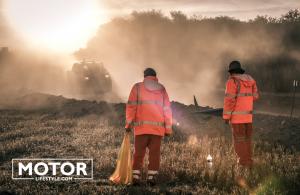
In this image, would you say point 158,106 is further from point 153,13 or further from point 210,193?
point 153,13

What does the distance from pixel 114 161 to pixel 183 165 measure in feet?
4.95

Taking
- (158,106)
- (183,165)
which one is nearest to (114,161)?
(183,165)

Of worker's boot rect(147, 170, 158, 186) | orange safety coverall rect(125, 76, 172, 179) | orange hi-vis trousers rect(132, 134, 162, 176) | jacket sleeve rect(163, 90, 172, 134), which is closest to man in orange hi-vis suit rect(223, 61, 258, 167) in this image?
jacket sleeve rect(163, 90, 172, 134)

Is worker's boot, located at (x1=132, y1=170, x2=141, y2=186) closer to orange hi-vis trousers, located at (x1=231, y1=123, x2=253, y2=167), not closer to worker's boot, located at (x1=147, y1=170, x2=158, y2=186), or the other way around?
worker's boot, located at (x1=147, y1=170, x2=158, y2=186)

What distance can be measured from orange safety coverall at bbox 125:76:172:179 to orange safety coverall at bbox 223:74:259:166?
1396mm

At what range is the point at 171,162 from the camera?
9914 mm

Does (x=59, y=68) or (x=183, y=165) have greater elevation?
Result: (x=59, y=68)

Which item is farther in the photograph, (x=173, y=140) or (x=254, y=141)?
(x=173, y=140)

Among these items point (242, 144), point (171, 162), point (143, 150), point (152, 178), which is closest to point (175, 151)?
point (171, 162)

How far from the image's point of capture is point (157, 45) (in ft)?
175

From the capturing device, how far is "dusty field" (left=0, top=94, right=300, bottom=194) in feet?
26.5

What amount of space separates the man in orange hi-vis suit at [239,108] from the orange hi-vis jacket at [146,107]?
4.78 feet

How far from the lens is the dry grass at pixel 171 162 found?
796 cm

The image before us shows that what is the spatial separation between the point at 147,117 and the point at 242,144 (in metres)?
1.96
